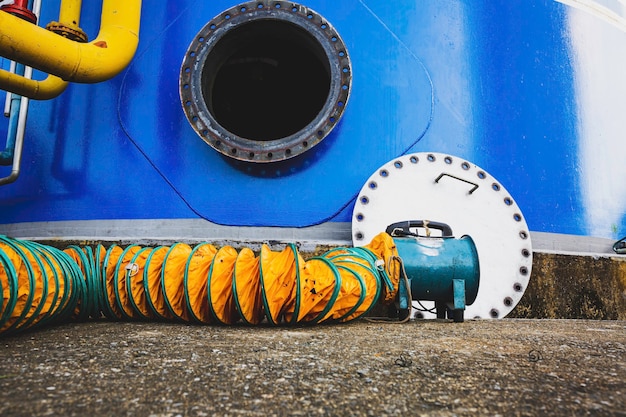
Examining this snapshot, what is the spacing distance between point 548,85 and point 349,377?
278 cm

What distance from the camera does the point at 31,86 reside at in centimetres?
270

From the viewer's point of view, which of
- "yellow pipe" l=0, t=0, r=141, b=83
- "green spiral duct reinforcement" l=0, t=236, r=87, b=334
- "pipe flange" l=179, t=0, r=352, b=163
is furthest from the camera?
"pipe flange" l=179, t=0, r=352, b=163

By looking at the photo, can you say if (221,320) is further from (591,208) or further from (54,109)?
(591,208)

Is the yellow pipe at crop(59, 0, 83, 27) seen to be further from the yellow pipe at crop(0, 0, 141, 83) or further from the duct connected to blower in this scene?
the duct connected to blower

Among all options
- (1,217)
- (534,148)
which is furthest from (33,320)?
(534,148)

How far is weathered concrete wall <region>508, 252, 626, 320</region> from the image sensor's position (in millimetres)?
2609

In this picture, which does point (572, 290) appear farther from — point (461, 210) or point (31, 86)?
point (31, 86)

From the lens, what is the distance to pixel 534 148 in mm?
2889

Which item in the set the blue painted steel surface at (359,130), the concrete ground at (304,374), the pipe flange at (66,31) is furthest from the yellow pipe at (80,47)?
the concrete ground at (304,374)

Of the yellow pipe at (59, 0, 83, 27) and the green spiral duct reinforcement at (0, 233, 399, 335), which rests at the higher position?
the yellow pipe at (59, 0, 83, 27)

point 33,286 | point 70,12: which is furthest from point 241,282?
point 70,12

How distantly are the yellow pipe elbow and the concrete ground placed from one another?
1772 millimetres

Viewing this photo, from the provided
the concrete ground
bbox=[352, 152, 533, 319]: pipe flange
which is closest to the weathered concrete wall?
bbox=[352, 152, 533, 319]: pipe flange

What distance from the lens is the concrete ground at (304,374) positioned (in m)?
0.81
